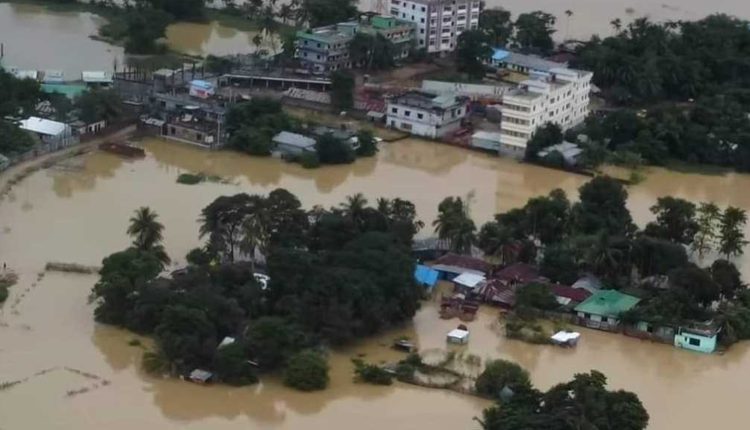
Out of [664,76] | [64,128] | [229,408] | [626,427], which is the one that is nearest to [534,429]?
[626,427]

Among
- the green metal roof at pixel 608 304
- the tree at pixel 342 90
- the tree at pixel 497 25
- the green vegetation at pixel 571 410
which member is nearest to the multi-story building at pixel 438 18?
the tree at pixel 497 25

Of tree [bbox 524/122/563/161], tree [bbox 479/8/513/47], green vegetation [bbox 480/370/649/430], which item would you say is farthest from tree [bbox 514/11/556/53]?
green vegetation [bbox 480/370/649/430]

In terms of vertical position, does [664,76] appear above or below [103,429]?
above

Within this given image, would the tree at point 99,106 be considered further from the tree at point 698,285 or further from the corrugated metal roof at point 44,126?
the tree at point 698,285

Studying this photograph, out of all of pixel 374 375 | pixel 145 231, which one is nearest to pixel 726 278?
pixel 374 375

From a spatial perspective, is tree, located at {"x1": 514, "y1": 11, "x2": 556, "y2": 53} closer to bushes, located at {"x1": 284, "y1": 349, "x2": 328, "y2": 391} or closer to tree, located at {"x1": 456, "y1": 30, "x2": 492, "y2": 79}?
tree, located at {"x1": 456, "y1": 30, "x2": 492, "y2": 79}

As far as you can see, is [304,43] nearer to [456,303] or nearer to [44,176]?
[44,176]
